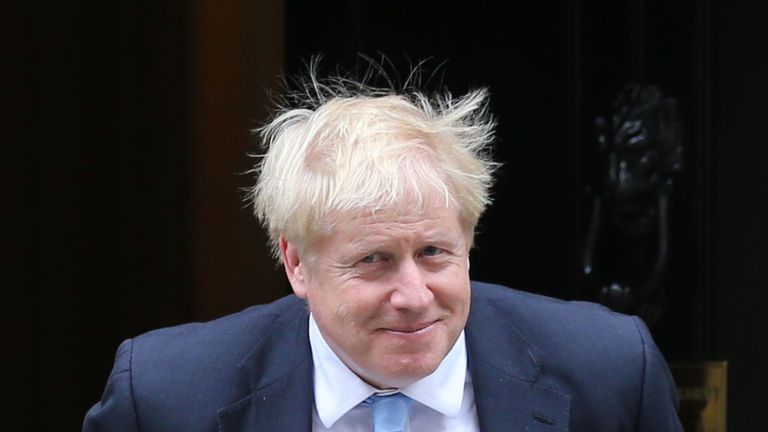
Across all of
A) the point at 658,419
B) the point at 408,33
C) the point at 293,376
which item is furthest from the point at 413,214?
the point at 408,33

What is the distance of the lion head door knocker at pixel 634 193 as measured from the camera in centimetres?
369

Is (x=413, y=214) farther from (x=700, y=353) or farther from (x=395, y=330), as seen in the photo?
(x=700, y=353)

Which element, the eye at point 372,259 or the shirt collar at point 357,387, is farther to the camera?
the shirt collar at point 357,387

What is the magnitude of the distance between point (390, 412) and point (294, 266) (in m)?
0.26

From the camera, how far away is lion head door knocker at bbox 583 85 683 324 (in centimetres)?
369

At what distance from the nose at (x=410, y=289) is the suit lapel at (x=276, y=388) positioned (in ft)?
0.98

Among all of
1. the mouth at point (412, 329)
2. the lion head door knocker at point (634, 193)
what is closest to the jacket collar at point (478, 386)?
the mouth at point (412, 329)

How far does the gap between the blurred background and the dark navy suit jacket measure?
67 centimetres

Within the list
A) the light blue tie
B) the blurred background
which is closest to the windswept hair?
the light blue tie

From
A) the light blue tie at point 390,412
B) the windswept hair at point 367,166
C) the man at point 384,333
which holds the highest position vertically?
the windswept hair at point 367,166

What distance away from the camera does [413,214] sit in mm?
2406

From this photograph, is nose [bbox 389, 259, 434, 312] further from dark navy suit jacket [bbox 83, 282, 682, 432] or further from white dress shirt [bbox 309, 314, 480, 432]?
dark navy suit jacket [bbox 83, 282, 682, 432]

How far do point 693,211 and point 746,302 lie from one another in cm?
23

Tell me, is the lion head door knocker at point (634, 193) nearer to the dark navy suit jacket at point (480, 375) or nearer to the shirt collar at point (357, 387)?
the dark navy suit jacket at point (480, 375)
